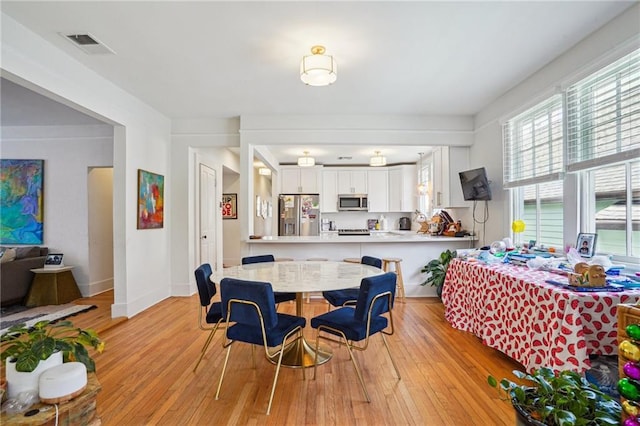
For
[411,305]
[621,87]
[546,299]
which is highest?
[621,87]

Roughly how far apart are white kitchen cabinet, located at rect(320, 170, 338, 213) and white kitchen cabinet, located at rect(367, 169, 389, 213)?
0.81 meters

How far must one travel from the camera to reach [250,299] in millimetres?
1978

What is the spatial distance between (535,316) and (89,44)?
4.12 meters

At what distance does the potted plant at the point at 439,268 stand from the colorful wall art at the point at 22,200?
580 centimetres

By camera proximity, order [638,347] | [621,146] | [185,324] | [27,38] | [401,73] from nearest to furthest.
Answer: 1. [638,347]
2. [621,146]
3. [27,38]
4. [401,73]
5. [185,324]

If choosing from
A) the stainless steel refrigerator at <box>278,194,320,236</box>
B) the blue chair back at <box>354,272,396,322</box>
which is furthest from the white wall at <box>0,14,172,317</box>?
the blue chair back at <box>354,272,396,322</box>

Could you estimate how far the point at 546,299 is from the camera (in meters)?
2.10

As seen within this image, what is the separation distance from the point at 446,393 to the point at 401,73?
114 inches

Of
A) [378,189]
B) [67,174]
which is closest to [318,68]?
[67,174]

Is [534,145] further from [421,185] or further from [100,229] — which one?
[100,229]

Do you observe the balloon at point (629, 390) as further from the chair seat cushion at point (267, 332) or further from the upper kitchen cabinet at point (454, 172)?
the upper kitchen cabinet at point (454, 172)

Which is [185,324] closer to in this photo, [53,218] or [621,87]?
[53,218]

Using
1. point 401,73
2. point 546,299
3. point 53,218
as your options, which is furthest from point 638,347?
point 53,218

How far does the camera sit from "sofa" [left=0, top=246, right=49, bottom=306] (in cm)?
399
